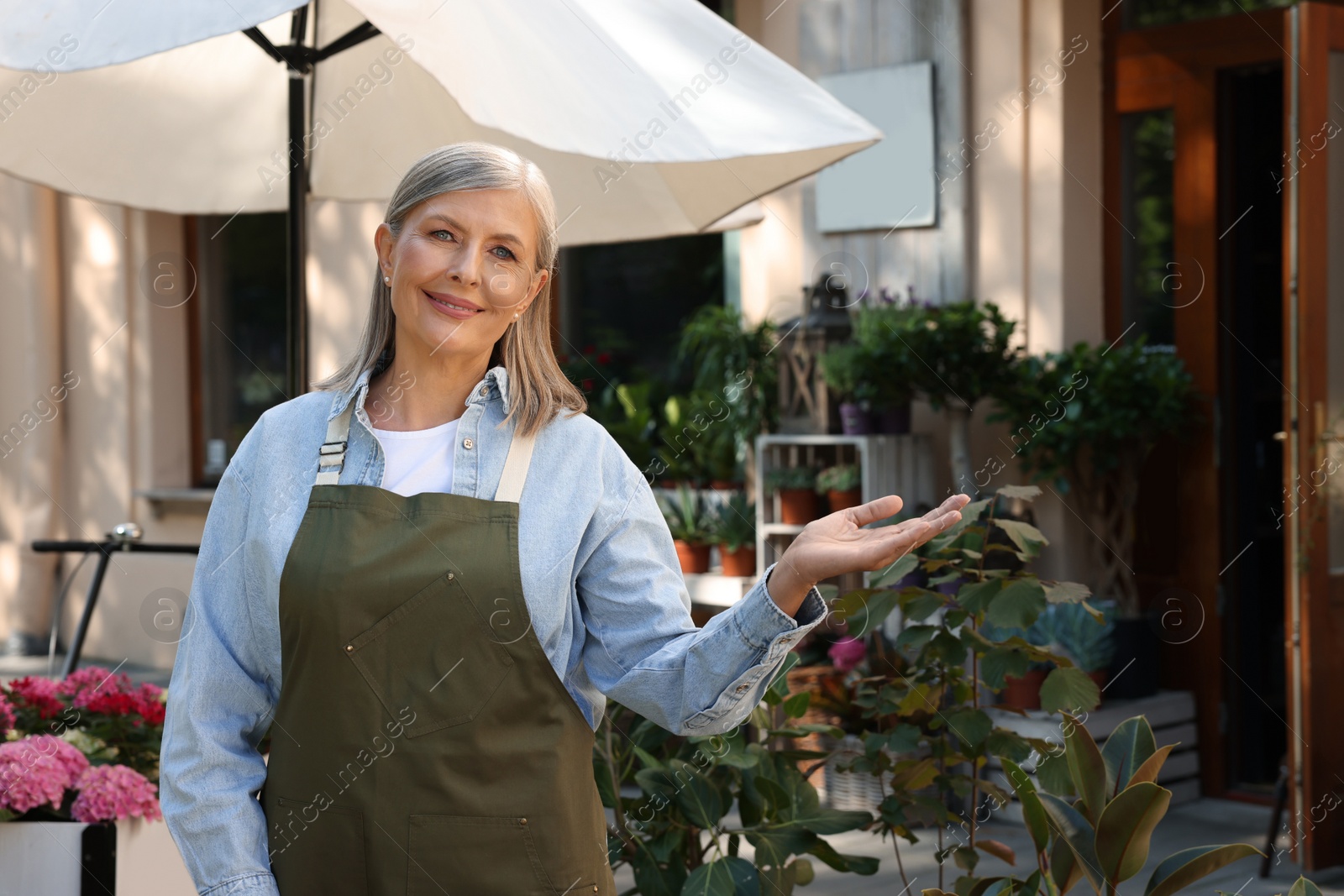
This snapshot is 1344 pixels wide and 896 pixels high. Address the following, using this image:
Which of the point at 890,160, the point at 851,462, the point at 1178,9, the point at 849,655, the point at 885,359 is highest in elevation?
the point at 1178,9

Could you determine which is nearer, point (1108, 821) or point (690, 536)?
point (1108, 821)

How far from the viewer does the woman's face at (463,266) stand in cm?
178

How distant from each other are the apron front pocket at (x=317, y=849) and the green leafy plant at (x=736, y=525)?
161 inches

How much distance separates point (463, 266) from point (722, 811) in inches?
54.0

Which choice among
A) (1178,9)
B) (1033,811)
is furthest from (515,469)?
(1178,9)

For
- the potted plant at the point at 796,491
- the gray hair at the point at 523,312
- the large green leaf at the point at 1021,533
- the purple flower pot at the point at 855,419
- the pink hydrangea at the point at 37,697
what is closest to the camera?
the gray hair at the point at 523,312

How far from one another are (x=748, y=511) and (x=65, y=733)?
3242mm

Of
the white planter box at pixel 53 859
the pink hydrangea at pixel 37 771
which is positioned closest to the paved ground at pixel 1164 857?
the white planter box at pixel 53 859

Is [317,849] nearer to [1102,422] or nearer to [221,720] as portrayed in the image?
[221,720]

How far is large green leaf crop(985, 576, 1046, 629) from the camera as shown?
2.53 metres

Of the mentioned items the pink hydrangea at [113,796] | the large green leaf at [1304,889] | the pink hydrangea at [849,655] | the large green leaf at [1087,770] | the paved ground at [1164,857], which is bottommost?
the paved ground at [1164,857]

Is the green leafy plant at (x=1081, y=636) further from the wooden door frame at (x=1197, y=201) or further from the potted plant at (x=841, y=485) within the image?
the potted plant at (x=841, y=485)

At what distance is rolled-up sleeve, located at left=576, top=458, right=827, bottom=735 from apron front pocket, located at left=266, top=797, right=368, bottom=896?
0.35m

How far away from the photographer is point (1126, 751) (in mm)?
2240
